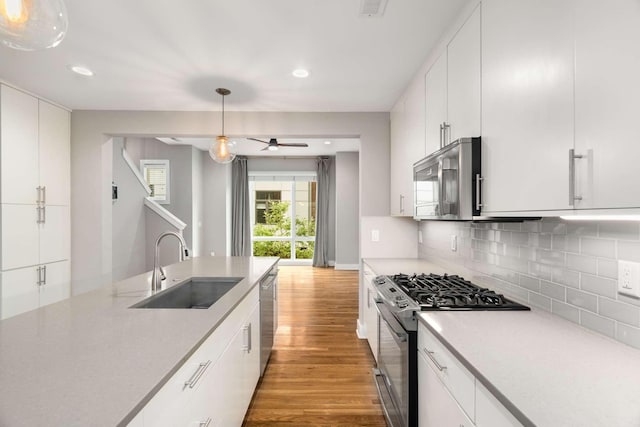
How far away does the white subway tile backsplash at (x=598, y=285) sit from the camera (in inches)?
47.8

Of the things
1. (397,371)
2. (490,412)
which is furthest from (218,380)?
(490,412)

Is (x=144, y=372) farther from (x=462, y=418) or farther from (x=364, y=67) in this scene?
(x=364, y=67)

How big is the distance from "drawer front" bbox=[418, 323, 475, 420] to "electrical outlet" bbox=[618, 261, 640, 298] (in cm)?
63

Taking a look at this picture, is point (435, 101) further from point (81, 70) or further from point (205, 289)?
point (81, 70)

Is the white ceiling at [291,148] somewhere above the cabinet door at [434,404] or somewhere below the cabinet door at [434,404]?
above

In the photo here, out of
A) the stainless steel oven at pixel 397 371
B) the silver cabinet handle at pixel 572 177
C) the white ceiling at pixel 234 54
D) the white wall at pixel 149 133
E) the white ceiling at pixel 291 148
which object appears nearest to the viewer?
the silver cabinet handle at pixel 572 177

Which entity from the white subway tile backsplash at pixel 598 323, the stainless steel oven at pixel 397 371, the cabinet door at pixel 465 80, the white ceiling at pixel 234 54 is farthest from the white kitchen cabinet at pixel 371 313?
the white ceiling at pixel 234 54

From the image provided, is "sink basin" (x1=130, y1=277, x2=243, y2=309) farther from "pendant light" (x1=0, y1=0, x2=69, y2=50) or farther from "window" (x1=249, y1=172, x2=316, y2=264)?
"window" (x1=249, y1=172, x2=316, y2=264)

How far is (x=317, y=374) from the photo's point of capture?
9.15 feet

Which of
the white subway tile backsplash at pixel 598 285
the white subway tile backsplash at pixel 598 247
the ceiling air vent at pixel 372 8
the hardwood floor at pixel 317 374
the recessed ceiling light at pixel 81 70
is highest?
the recessed ceiling light at pixel 81 70

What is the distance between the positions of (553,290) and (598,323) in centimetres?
26

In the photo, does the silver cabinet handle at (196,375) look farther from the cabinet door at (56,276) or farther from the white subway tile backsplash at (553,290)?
the cabinet door at (56,276)

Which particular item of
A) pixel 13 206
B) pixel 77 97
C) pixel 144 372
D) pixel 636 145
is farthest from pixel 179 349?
pixel 77 97

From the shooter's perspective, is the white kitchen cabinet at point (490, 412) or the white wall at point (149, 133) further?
the white wall at point (149, 133)
